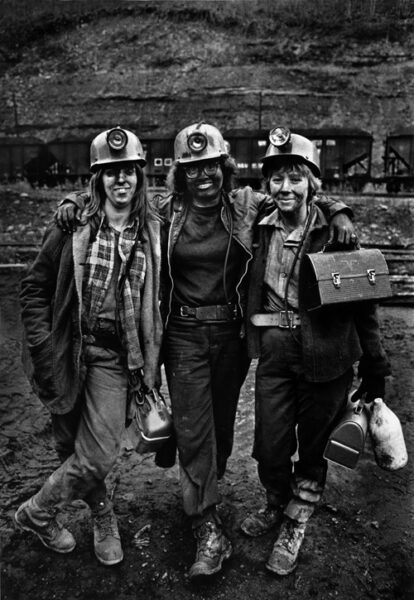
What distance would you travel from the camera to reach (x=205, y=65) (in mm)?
32562

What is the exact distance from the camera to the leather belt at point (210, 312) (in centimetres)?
304

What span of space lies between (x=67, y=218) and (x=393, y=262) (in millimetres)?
9449

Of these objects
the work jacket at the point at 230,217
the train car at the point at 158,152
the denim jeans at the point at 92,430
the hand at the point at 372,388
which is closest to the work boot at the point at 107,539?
the denim jeans at the point at 92,430

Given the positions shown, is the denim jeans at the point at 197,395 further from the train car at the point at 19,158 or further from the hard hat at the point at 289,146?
the train car at the point at 19,158

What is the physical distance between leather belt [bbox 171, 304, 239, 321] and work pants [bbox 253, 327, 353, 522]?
0.75ft

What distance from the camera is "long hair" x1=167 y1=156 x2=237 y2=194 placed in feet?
10.3

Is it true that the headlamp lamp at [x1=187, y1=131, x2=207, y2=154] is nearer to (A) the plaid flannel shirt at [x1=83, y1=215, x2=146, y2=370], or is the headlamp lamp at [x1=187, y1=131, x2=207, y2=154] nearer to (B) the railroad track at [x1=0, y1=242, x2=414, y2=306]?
(A) the plaid flannel shirt at [x1=83, y1=215, x2=146, y2=370]

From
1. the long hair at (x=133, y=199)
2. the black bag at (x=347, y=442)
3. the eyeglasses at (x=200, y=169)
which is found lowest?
the black bag at (x=347, y=442)

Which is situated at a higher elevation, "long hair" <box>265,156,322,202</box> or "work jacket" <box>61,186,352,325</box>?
"long hair" <box>265,156,322,202</box>

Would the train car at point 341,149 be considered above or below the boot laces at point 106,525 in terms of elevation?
above

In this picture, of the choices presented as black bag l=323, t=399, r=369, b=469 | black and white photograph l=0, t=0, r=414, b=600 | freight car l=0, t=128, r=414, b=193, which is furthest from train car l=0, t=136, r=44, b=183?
black bag l=323, t=399, r=369, b=469

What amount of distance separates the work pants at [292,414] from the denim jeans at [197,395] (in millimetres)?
265

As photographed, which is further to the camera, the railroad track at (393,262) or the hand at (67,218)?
the railroad track at (393,262)

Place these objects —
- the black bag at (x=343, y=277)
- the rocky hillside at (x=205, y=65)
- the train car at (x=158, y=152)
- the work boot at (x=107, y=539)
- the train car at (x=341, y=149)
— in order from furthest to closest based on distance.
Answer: the rocky hillside at (x=205, y=65)
the train car at (x=158, y=152)
the train car at (x=341, y=149)
the work boot at (x=107, y=539)
the black bag at (x=343, y=277)
